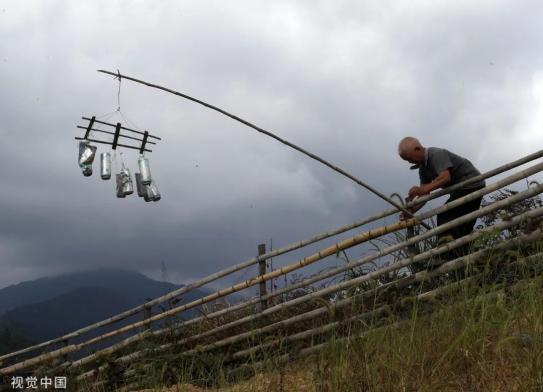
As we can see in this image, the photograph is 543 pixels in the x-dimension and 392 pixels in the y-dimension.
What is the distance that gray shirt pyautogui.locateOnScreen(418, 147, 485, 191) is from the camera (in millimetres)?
4508

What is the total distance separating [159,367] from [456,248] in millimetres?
2752

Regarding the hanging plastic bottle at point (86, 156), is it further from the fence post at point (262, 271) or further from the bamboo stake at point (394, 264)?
the bamboo stake at point (394, 264)

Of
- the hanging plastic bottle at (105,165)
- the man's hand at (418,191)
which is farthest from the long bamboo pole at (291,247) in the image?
the hanging plastic bottle at (105,165)

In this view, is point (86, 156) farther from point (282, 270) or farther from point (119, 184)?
point (282, 270)

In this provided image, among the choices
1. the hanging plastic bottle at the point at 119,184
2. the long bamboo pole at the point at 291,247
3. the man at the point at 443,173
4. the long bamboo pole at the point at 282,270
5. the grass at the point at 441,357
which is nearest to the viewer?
the grass at the point at 441,357

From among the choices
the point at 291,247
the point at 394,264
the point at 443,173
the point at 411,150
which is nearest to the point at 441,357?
the point at 394,264

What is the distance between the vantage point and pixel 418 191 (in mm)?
4441

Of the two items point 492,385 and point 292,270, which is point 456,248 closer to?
point 292,270

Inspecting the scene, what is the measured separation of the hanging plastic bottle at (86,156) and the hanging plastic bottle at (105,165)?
11cm

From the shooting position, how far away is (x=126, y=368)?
630cm

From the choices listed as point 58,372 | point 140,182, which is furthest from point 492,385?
point 58,372

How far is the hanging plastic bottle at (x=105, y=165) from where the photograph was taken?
20.2 ft

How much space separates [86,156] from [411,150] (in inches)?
136

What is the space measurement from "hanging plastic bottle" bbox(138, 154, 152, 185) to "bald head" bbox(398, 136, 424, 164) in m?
2.93
